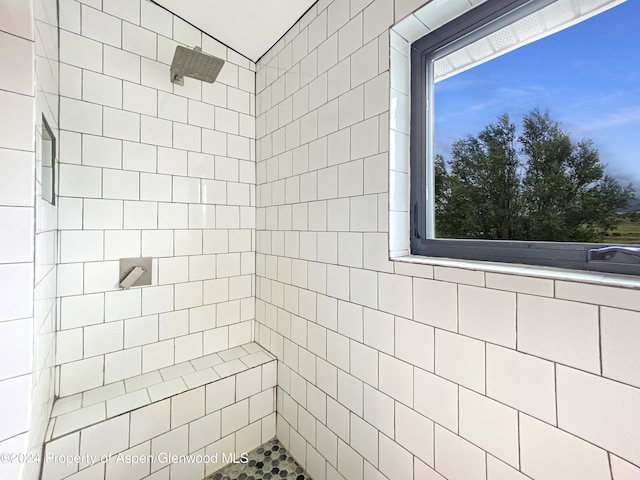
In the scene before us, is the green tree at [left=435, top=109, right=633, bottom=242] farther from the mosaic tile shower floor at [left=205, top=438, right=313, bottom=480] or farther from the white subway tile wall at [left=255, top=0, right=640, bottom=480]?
the mosaic tile shower floor at [left=205, top=438, right=313, bottom=480]

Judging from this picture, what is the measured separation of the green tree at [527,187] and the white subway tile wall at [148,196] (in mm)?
1232

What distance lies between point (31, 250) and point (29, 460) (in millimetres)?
618

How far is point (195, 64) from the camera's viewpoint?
134cm

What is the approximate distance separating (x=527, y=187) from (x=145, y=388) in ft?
5.80

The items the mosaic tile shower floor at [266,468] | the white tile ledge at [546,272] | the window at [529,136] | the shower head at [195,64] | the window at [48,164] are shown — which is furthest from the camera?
the mosaic tile shower floor at [266,468]

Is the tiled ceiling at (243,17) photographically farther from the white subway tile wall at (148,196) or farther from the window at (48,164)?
the window at (48,164)

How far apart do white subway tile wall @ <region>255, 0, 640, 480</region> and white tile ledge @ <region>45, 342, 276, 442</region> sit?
0.20 metres

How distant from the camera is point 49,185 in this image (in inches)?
43.7

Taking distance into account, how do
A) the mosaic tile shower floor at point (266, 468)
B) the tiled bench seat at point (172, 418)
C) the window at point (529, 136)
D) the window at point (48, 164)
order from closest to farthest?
the window at point (529, 136), the window at point (48, 164), the tiled bench seat at point (172, 418), the mosaic tile shower floor at point (266, 468)

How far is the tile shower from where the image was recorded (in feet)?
2.30

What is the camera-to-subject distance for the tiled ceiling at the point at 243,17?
141 centimetres

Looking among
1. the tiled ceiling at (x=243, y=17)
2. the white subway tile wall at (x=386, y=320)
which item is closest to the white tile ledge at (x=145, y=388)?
the white subway tile wall at (x=386, y=320)

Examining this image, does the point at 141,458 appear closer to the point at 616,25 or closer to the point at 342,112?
the point at 342,112

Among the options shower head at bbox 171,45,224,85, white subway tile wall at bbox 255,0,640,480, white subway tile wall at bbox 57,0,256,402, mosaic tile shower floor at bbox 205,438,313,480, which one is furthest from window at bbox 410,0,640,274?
mosaic tile shower floor at bbox 205,438,313,480
